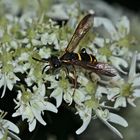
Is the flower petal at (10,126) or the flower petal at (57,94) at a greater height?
the flower petal at (57,94)

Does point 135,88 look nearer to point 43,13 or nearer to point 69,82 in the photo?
point 69,82

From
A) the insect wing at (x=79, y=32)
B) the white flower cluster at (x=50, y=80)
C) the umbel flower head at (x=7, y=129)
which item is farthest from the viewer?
the insect wing at (x=79, y=32)

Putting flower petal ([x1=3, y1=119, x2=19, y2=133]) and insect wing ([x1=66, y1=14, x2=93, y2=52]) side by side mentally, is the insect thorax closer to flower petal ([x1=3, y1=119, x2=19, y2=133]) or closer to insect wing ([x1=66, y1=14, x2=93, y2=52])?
insect wing ([x1=66, y1=14, x2=93, y2=52])

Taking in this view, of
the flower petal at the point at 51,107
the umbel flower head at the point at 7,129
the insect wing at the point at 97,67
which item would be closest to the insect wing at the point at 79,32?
the insect wing at the point at 97,67

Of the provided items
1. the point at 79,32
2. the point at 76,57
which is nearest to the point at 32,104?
the point at 76,57

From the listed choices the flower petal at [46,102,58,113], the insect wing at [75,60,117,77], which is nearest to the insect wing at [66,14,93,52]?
the insect wing at [75,60,117,77]

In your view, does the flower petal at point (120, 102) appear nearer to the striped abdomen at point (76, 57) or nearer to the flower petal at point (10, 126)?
the striped abdomen at point (76, 57)
